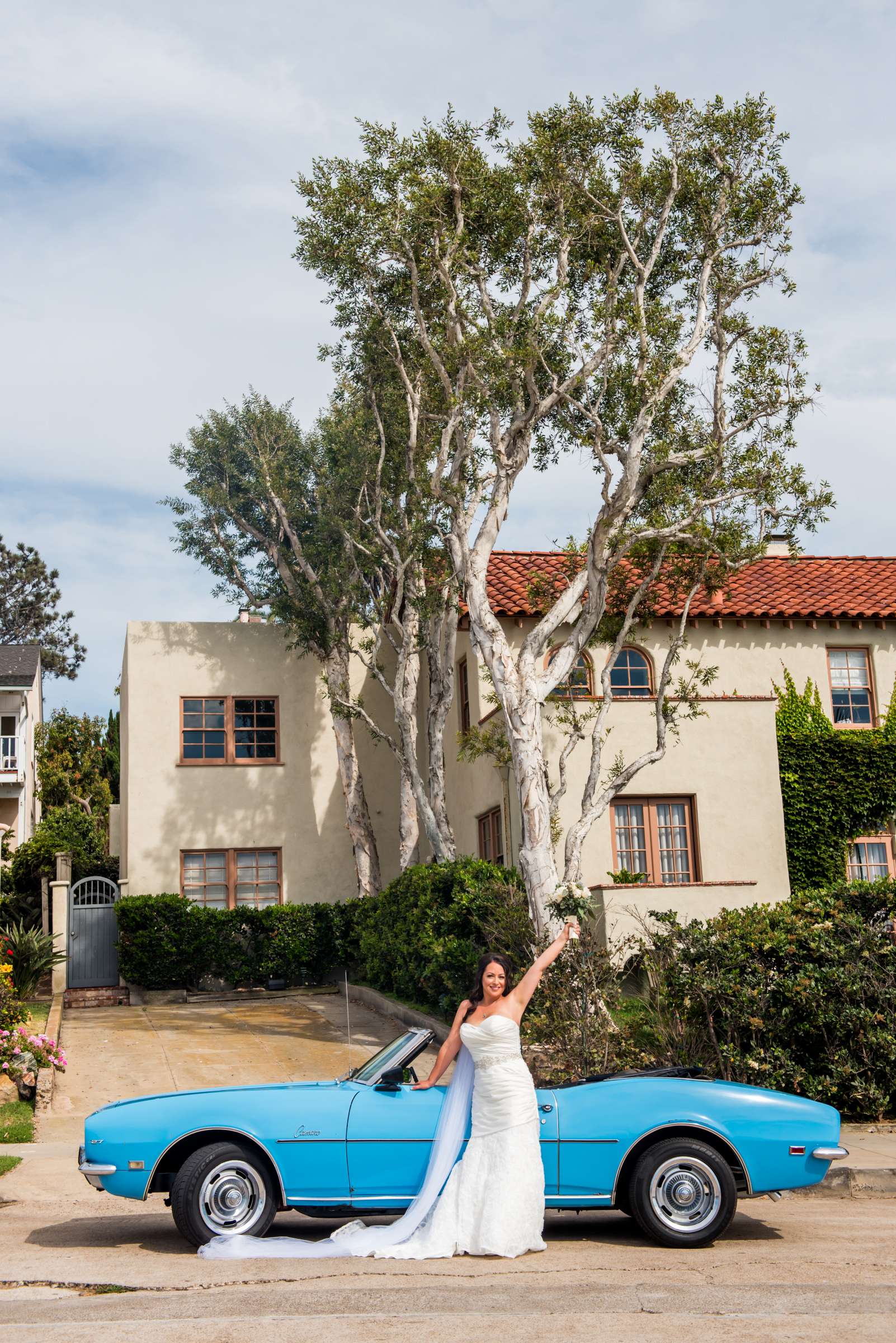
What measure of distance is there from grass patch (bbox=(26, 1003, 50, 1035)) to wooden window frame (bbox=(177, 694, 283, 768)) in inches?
249

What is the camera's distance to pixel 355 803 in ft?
82.2

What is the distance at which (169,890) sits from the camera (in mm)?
25297

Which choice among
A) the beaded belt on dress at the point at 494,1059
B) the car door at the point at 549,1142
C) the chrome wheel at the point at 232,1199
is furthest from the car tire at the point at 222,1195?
the car door at the point at 549,1142

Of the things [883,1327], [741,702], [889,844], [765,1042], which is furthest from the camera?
[889,844]

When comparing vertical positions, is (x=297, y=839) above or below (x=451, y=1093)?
above

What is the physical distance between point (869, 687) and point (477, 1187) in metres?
17.7

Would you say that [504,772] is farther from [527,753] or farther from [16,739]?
[16,739]

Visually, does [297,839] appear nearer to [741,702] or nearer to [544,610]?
[544,610]

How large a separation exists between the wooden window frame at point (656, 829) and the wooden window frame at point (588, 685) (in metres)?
1.65

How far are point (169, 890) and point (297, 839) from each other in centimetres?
275

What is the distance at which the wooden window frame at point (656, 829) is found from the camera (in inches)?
776

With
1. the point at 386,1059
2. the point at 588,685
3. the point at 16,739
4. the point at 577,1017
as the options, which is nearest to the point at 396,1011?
the point at 588,685

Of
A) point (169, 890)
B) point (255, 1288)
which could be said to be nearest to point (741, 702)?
point (169, 890)

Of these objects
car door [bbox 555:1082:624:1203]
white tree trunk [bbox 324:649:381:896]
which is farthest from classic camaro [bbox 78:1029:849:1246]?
white tree trunk [bbox 324:649:381:896]
